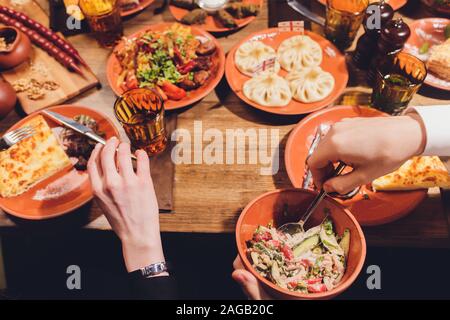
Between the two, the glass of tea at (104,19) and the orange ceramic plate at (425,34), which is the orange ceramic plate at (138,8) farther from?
the orange ceramic plate at (425,34)

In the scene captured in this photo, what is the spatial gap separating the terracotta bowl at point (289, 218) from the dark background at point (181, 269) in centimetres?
103

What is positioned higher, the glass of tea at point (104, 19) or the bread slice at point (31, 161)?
the glass of tea at point (104, 19)

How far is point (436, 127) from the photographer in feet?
4.27

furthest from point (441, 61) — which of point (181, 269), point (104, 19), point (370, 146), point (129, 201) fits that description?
point (181, 269)

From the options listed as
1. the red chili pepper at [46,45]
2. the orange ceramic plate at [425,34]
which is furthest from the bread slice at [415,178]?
the red chili pepper at [46,45]

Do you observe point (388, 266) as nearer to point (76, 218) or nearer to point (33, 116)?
point (76, 218)

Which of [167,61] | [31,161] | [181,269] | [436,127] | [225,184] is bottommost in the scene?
[181,269]

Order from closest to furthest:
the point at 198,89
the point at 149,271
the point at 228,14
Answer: the point at 149,271, the point at 198,89, the point at 228,14

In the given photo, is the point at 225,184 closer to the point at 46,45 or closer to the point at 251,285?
the point at 251,285

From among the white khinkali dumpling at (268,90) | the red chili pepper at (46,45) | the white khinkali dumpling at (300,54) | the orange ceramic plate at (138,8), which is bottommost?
the white khinkali dumpling at (268,90)

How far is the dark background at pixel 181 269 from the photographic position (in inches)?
96.3

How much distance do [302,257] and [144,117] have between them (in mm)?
976
